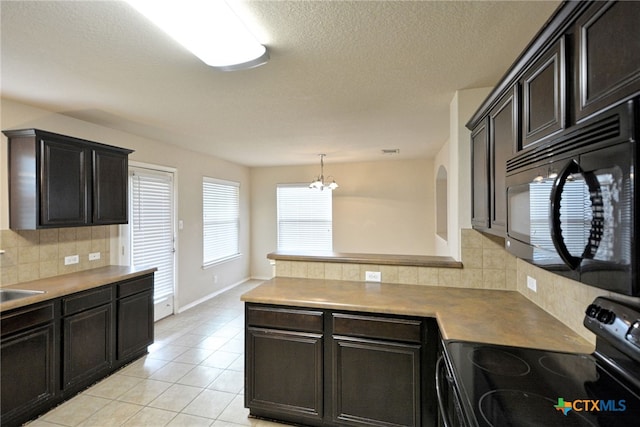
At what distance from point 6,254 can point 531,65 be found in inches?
156

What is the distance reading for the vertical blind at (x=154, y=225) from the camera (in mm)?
3912

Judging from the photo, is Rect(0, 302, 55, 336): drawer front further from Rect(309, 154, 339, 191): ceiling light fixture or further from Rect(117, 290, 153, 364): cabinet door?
Rect(309, 154, 339, 191): ceiling light fixture

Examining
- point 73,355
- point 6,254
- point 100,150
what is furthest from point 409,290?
point 6,254

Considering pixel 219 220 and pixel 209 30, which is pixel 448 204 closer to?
pixel 209 30

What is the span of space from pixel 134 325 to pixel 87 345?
48 centimetres

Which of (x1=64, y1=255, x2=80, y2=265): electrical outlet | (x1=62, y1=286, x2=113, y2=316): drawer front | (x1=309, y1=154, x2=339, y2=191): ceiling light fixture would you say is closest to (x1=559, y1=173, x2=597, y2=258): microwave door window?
(x1=62, y1=286, x2=113, y2=316): drawer front

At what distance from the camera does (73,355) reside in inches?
100

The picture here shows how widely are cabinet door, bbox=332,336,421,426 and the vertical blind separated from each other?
3.01m

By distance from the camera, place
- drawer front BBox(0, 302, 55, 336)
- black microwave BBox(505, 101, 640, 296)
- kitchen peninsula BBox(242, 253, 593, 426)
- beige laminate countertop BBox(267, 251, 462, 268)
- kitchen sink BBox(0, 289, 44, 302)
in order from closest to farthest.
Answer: black microwave BBox(505, 101, 640, 296)
kitchen peninsula BBox(242, 253, 593, 426)
drawer front BBox(0, 302, 55, 336)
kitchen sink BBox(0, 289, 44, 302)
beige laminate countertop BBox(267, 251, 462, 268)

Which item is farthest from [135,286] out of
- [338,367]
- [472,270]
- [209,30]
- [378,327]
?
[472,270]

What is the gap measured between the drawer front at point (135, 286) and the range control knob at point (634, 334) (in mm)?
3635

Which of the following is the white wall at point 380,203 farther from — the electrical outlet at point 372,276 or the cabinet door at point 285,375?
the cabinet door at point 285,375

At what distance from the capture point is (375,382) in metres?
2.01

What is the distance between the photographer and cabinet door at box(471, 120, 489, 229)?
1988 mm
